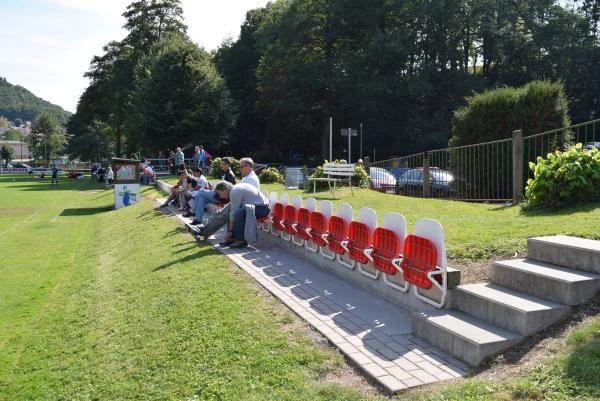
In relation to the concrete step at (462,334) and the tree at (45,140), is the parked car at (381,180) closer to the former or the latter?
the concrete step at (462,334)

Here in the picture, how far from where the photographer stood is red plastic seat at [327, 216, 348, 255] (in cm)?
788

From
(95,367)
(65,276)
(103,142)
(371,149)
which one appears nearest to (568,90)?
(371,149)

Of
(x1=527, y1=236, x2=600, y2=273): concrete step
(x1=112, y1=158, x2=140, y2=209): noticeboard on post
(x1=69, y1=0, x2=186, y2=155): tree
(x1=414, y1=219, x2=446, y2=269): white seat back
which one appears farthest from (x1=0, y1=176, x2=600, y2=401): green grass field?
(x1=69, y1=0, x2=186, y2=155): tree

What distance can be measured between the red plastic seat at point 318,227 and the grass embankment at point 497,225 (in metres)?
1.55

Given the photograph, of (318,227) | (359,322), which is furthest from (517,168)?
(359,322)

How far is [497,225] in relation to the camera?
26.7 ft

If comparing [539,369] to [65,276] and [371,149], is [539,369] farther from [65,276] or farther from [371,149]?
[371,149]

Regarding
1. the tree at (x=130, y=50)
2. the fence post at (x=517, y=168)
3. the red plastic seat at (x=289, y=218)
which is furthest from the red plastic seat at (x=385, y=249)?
the tree at (x=130, y=50)

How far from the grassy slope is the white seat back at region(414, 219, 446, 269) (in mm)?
1529

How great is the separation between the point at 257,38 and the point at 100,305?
52.5m

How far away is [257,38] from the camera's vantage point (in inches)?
2275

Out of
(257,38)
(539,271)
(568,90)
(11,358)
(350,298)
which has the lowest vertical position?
(11,358)

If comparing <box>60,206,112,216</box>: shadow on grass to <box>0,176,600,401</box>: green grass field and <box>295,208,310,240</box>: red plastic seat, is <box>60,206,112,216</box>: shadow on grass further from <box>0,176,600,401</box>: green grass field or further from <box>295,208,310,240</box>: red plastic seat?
<box>295,208,310,240</box>: red plastic seat

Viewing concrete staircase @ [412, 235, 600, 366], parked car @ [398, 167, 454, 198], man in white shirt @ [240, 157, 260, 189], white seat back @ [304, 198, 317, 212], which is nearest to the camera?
concrete staircase @ [412, 235, 600, 366]
